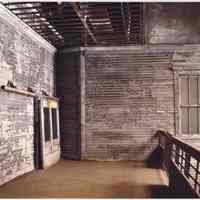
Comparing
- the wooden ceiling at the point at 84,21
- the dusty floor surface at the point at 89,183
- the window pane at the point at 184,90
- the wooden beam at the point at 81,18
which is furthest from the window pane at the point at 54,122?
the window pane at the point at 184,90

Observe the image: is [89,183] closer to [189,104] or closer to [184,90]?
[189,104]

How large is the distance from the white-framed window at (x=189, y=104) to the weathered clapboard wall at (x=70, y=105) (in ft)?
8.64

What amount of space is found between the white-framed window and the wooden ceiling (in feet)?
5.13

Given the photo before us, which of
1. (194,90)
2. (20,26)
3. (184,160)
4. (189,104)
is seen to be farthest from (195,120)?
(20,26)

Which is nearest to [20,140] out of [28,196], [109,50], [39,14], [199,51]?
[28,196]

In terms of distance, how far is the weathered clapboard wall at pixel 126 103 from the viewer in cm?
923

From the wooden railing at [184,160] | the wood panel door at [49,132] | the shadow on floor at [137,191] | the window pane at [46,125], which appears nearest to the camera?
the wooden railing at [184,160]

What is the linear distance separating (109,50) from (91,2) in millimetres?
3396

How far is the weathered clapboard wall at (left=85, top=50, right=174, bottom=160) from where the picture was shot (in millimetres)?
9227

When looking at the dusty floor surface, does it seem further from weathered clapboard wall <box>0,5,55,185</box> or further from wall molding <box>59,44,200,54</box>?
wall molding <box>59,44,200,54</box>

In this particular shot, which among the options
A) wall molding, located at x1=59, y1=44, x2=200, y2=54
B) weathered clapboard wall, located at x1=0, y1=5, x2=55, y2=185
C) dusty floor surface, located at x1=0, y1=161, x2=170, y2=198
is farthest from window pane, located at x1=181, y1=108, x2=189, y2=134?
weathered clapboard wall, located at x1=0, y1=5, x2=55, y2=185

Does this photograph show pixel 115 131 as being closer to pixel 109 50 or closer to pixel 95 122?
pixel 95 122

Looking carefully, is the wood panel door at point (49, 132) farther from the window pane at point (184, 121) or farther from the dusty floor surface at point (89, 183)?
the window pane at point (184, 121)

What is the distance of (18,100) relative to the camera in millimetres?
6938
